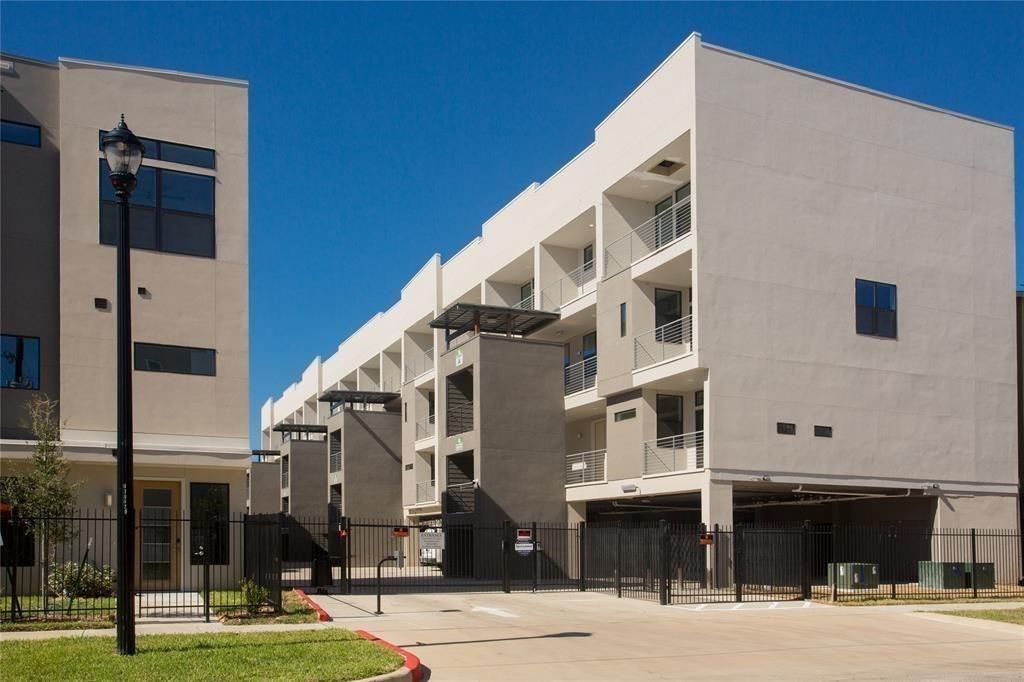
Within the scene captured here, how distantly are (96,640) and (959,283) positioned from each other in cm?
3035

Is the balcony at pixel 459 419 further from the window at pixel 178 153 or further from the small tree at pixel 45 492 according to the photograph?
the small tree at pixel 45 492

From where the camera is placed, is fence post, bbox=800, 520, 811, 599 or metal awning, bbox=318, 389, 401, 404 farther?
metal awning, bbox=318, 389, 401, 404

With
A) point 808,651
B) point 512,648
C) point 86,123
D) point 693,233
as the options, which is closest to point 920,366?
point 693,233

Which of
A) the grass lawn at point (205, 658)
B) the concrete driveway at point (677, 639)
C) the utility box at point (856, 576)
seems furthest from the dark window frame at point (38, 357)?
the utility box at point (856, 576)

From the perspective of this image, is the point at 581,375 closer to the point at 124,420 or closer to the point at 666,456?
the point at 666,456

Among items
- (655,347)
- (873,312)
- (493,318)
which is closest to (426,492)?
(493,318)

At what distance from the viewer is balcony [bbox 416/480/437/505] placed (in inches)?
1982

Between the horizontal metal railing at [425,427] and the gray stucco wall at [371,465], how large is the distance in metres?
3.78

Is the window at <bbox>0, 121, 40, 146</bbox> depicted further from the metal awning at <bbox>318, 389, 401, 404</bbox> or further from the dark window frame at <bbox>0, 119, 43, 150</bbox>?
the metal awning at <bbox>318, 389, 401, 404</bbox>

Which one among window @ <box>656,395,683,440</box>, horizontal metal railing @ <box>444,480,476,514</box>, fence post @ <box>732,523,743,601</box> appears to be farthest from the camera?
horizontal metal railing @ <box>444,480,476,514</box>

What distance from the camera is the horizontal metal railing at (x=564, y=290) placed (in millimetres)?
42750

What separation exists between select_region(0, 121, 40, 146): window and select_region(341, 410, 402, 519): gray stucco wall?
30764mm

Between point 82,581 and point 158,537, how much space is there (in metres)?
3.75

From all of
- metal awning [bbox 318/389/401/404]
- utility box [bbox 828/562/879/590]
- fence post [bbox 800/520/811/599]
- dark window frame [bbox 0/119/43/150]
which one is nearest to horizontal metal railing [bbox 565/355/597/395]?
utility box [bbox 828/562/879/590]
